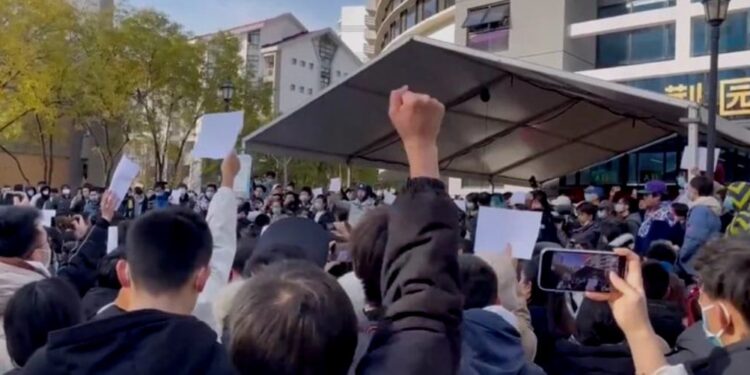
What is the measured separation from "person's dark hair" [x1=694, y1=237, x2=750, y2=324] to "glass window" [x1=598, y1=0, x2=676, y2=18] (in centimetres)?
2884

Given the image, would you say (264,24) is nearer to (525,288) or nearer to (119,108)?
(119,108)

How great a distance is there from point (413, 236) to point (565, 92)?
12.0 m

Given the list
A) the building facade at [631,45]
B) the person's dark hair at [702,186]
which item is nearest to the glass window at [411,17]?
the building facade at [631,45]

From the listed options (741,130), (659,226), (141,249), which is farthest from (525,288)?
(741,130)

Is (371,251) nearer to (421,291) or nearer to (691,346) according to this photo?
(421,291)

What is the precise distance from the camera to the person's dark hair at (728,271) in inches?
89.6

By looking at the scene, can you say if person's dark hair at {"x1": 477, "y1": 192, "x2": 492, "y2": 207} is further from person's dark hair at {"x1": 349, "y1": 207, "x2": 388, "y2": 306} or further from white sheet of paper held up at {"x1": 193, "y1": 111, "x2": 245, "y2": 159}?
person's dark hair at {"x1": 349, "y1": 207, "x2": 388, "y2": 306}

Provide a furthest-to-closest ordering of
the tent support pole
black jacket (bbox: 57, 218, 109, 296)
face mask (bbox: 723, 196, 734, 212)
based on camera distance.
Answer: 1. the tent support pole
2. face mask (bbox: 723, 196, 734, 212)
3. black jacket (bbox: 57, 218, 109, 296)

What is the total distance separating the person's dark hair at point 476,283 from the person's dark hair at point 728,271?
32.5 inches

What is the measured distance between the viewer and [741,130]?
38.3 ft

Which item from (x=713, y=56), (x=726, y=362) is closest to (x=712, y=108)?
(x=713, y=56)

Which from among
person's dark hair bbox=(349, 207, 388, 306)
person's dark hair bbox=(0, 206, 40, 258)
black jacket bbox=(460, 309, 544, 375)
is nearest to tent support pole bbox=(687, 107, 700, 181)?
black jacket bbox=(460, 309, 544, 375)

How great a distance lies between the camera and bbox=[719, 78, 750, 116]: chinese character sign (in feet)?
83.5

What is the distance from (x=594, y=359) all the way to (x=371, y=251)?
161cm
